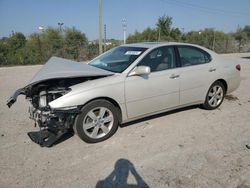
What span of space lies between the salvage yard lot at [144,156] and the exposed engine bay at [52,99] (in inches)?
9.7

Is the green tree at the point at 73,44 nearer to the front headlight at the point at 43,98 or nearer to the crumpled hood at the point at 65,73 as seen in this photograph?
the crumpled hood at the point at 65,73

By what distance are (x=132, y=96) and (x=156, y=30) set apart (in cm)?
2942

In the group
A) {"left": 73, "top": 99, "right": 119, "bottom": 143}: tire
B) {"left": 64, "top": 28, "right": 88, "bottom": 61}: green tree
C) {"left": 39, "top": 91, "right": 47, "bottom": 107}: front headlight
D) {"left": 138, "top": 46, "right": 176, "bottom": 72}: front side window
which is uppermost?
{"left": 64, "top": 28, "right": 88, "bottom": 61}: green tree

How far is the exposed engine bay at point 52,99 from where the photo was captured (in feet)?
12.3

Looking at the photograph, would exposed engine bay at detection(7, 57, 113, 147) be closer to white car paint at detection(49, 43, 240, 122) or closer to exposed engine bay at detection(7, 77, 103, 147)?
exposed engine bay at detection(7, 77, 103, 147)

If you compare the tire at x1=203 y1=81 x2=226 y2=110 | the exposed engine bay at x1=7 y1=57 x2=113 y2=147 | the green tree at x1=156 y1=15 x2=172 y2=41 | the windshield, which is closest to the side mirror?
the windshield

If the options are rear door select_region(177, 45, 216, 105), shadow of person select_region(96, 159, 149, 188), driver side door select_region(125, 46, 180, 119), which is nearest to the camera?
shadow of person select_region(96, 159, 149, 188)

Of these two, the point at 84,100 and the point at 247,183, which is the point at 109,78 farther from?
the point at 247,183

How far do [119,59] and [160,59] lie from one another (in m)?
0.81

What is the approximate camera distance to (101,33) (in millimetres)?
18359

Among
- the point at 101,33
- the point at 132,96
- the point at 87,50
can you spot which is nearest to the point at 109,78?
the point at 132,96

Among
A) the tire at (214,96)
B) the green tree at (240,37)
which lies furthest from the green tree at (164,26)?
the tire at (214,96)

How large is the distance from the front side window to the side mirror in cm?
21

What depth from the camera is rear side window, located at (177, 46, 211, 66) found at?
5.00 m
